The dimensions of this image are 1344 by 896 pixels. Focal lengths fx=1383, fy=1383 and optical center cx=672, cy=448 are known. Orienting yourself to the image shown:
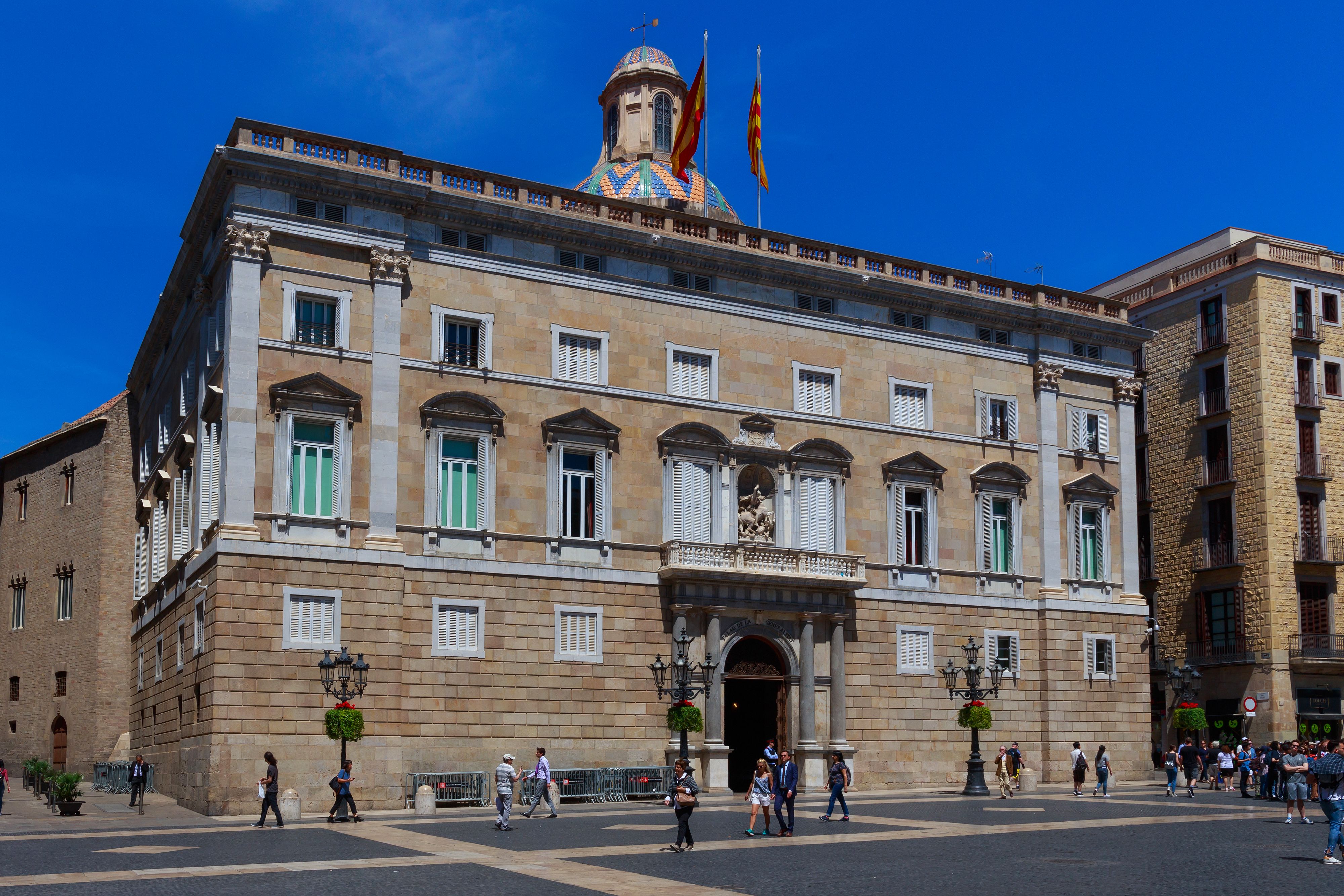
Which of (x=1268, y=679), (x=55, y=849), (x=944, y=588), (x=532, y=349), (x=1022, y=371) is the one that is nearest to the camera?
(x=55, y=849)

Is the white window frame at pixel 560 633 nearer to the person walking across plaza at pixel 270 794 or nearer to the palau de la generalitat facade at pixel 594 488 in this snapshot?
the palau de la generalitat facade at pixel 594 488

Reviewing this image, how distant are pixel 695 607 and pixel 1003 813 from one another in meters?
11.6

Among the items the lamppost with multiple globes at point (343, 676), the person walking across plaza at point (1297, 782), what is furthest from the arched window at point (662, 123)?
the person walking across plaza at point (1297, 782)

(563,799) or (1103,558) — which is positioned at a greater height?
(1103,558)

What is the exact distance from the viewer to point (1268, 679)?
53.8 meters

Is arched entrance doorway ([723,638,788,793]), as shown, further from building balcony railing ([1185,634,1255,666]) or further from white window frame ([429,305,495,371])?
building balcony railing ([1185,634,1255,666])

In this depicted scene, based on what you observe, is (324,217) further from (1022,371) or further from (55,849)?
(1022,371)

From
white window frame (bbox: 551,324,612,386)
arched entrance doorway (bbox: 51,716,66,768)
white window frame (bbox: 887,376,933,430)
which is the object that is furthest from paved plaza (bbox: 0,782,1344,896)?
arched entrance doorway (bbox: 51,716,66,768)

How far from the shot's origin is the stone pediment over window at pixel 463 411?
38.1 meters

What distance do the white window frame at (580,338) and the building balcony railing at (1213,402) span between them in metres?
29.5

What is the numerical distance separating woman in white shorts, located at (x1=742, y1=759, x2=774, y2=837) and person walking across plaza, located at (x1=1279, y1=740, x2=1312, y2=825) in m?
11.2

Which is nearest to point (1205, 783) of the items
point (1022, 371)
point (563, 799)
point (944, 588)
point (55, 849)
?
point (944, 588)

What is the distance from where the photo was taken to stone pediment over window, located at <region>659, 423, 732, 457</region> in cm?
4138

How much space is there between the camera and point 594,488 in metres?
40.5
